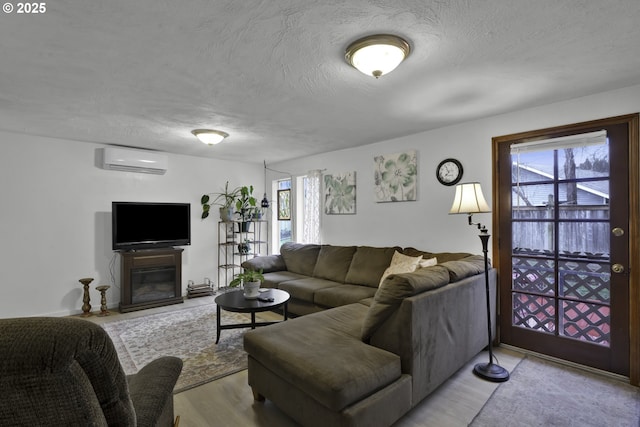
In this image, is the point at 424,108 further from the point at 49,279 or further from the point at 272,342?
the point at 49,279

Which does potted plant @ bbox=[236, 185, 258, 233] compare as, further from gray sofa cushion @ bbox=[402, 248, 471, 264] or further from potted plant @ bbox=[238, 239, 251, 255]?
gray sofa cushion @ bbox=[402, 248, 471, 264]

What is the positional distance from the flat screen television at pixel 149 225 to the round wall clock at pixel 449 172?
3.77 meters

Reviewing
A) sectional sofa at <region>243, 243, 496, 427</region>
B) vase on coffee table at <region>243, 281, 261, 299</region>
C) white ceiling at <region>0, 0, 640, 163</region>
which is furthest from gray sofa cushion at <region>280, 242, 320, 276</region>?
white ceiling at <region>0, 0, 640, 163</region>

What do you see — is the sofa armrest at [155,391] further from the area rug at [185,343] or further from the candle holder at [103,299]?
the candle holder at [103,299]

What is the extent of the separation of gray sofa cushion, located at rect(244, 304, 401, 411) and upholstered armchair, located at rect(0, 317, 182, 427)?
3.71ft

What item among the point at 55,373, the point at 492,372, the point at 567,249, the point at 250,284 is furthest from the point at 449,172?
the point at 55,373

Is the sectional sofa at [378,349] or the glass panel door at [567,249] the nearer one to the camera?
the sectional sofa at [378,349]

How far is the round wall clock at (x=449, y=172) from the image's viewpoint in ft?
11.5

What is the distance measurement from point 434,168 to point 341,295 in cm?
187

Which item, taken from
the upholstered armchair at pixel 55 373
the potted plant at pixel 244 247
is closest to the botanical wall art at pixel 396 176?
the potted plant at pixel 244 247

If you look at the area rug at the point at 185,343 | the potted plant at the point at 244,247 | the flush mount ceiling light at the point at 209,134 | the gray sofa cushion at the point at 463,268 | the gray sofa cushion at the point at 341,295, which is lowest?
the area rug at the point at 185,343

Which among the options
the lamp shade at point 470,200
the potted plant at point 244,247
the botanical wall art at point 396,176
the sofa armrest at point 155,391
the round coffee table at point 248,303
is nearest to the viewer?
the sofa armrest at point 155,391

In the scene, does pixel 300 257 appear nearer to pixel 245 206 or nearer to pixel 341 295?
pixel 341 295

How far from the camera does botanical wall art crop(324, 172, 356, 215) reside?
15.4 feet
